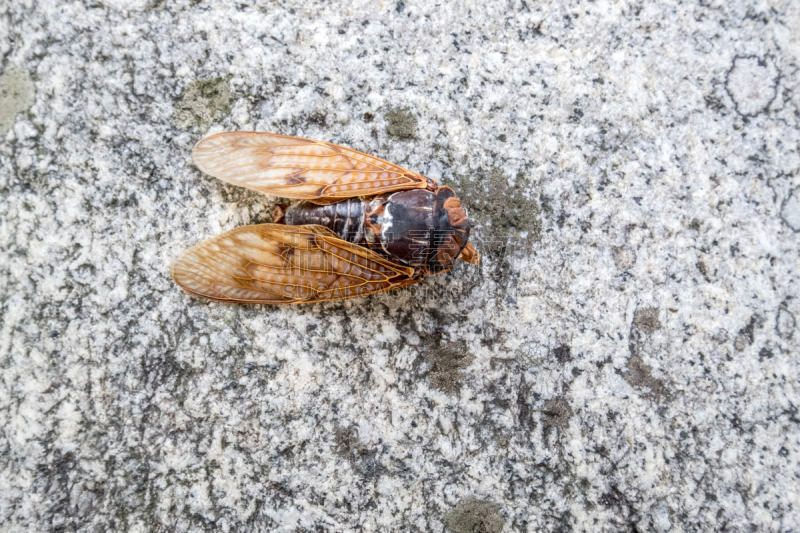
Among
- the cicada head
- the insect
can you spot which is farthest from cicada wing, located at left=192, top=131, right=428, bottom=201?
the cicada head

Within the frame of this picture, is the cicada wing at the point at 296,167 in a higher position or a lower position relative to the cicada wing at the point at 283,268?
higher

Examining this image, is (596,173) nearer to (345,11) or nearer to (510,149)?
(510,149)

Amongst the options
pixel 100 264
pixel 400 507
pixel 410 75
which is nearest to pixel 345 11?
pixel 410 75

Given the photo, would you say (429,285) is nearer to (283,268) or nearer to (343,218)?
(343,218)

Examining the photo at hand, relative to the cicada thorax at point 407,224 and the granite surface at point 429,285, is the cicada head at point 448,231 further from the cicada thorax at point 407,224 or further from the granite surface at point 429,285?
the granite surface at point 429,285

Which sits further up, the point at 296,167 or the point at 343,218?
the point at 296,167

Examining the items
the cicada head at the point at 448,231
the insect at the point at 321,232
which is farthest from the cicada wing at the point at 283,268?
the cicada head at the point at 448,231

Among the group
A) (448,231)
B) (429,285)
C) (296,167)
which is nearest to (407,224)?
(448,231)

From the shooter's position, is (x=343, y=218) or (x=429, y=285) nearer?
(x=343, y=218)
